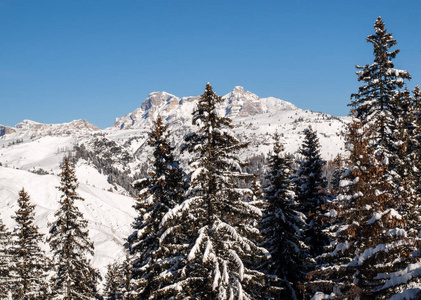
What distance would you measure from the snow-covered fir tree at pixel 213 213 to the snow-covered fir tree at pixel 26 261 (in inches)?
797

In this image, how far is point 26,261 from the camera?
2933cm

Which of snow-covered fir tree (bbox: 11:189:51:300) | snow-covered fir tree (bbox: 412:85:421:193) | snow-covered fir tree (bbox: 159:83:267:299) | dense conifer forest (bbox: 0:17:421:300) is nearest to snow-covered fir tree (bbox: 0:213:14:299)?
snow-covered fir tree (bbox: 11:189:51:300)

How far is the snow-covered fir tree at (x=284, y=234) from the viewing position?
22.0 metres

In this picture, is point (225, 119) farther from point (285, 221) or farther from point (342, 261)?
point (285, 221)

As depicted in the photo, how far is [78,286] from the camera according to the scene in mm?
28734

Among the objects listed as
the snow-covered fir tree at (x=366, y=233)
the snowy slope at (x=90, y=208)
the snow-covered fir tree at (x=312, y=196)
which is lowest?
the snow-covered fir tree at (x=366, y=233)

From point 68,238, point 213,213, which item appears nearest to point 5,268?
point 68,238

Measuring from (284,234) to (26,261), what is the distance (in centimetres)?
2276

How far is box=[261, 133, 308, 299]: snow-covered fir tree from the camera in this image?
72.0ft

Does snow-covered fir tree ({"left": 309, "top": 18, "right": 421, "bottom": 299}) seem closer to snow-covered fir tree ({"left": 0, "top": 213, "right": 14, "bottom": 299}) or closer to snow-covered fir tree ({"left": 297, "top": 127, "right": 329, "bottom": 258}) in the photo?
snow-covered fir tree ({"left": 297, "top": 127, "right": 329, "bottom": 258})

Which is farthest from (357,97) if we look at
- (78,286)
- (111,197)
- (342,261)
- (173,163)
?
(111,197)

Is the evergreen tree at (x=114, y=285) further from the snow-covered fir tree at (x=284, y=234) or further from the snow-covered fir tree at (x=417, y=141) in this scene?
the snow-covered fir tree at (x=417, y=141)

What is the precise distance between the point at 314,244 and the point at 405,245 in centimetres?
1487

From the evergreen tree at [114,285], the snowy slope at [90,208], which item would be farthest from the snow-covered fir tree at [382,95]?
the snowy slope at [90,208]
